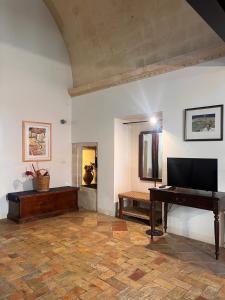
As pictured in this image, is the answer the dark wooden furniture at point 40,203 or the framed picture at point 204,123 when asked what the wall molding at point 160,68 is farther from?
the dark wooden furniture at point 40,203

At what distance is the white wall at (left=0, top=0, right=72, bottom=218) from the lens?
5.02 m

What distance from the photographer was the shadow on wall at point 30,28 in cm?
500

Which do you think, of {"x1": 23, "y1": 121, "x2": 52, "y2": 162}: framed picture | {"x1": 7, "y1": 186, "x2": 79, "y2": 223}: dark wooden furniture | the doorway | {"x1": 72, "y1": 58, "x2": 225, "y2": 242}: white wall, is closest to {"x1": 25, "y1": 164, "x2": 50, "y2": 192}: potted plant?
{"x1": 7, "y1": 186, "x2": 79, "y2": 223}: dark wooden furniture

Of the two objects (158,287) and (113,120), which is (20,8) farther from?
(158,287)

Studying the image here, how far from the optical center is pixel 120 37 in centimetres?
473

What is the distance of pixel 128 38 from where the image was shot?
15.2 ft

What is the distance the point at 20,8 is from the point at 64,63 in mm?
1443

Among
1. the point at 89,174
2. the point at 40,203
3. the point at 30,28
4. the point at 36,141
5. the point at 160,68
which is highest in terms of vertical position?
the point at 30,28

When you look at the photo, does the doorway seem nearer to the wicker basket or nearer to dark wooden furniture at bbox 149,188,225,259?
the wicker basket

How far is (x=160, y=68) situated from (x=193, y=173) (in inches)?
77.4

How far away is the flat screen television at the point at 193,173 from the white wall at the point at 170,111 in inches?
9.1

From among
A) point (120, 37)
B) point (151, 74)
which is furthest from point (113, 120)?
point (120, 37)

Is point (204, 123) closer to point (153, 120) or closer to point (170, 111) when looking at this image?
point (170, 111)

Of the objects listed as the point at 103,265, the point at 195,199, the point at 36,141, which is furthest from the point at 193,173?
the point at 36,141
